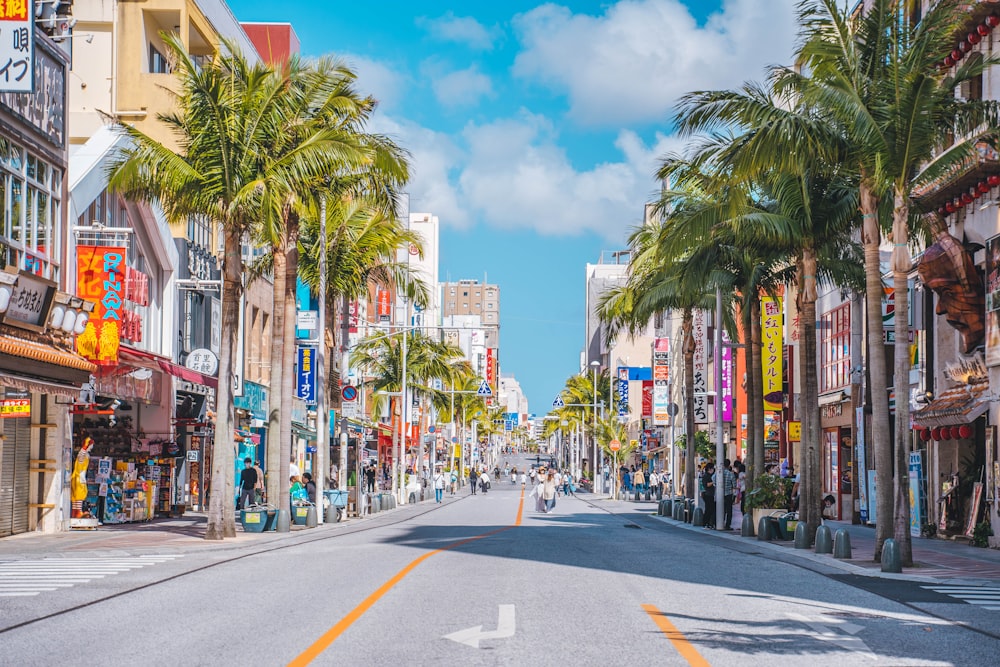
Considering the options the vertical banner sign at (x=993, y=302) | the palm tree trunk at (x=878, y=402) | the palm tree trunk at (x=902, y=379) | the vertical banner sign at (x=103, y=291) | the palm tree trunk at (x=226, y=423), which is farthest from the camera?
the vertical banner sign at (x=103, y=291)

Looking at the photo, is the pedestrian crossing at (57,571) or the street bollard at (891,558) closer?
the pedestrian crossing at (57,571)

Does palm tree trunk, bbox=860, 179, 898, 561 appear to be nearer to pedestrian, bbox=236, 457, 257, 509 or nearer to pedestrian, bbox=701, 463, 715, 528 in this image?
pedestrian, bbox=701, 463, 715, 528

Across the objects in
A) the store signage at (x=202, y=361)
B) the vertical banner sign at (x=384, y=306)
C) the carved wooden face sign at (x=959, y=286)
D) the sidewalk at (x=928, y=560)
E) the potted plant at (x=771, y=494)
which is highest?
the vertical banner sign at (x=384, y=306)

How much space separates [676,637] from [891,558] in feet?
34.1

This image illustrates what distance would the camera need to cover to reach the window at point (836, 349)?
43.3 meters

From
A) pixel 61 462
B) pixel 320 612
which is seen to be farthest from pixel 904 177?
pixel 61 462

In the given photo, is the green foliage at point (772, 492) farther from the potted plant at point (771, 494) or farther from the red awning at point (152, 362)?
the red awning at point (152, 362)

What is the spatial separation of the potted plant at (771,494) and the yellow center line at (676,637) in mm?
18400

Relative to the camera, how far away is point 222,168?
2723 centimetres

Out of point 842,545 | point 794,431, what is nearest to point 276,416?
point 842,545

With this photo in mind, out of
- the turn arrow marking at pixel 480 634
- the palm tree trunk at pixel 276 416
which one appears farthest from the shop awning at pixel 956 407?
the turn arrow marking at pixel 480 634

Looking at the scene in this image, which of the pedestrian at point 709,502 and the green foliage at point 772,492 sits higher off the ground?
the green foliage at point 772,492

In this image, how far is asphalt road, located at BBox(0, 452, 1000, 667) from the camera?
1046 cm

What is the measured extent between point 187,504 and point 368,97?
18.1 meters
